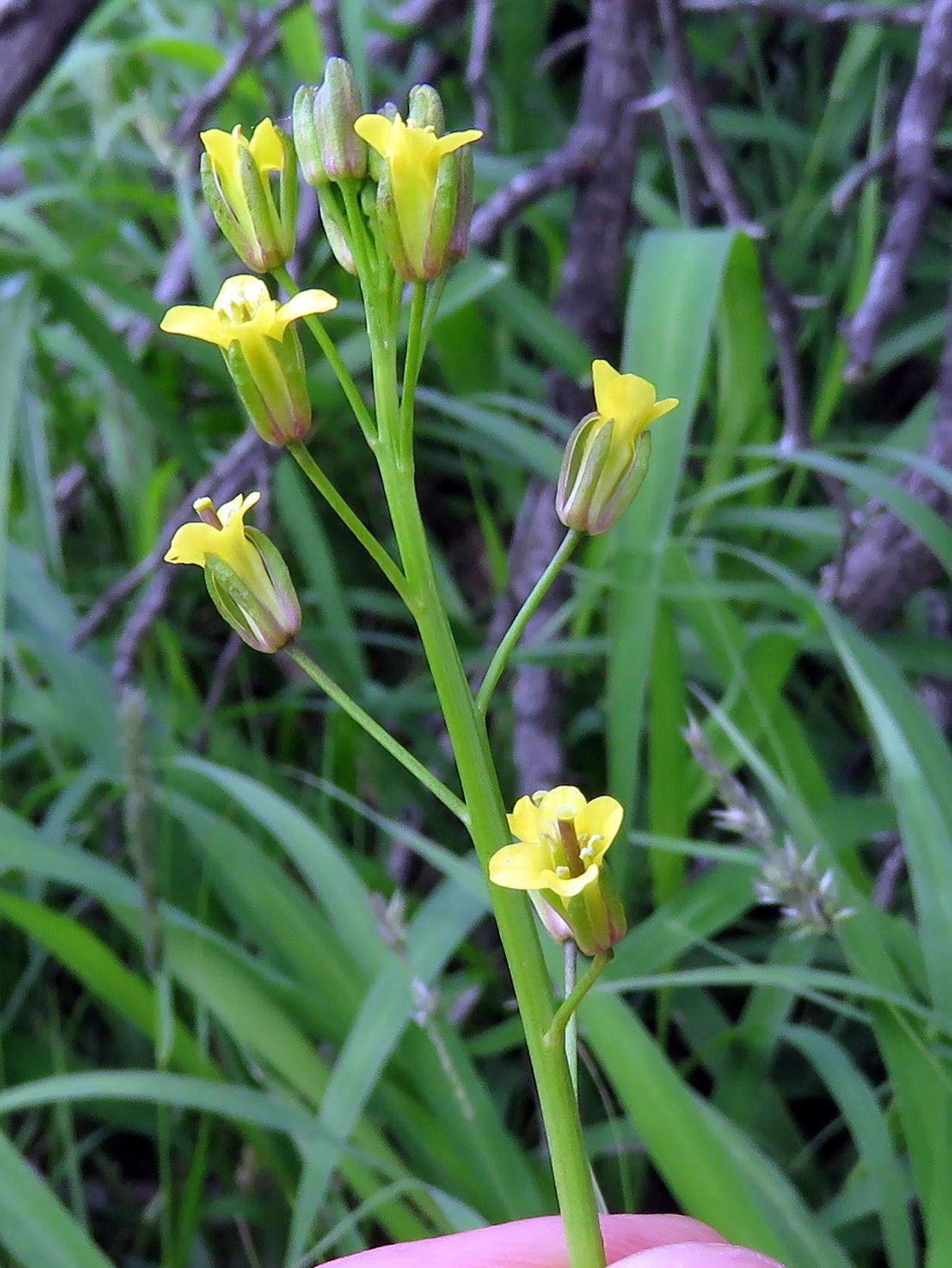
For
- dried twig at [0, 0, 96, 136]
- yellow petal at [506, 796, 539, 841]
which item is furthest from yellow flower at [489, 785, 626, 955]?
dried twig at [0, 0, 96, 136]

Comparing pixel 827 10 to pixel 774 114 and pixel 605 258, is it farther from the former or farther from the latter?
pixel 774 114

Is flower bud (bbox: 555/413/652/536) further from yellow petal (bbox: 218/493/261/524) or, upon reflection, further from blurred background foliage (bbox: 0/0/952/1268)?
blurred background foliage (bbox: 0/0/952/1268)

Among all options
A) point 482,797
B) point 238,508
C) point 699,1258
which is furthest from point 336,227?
point 699,1258

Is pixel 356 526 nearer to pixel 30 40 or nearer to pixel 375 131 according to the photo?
pixel 375 131

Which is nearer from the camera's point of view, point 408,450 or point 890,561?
point 408,450

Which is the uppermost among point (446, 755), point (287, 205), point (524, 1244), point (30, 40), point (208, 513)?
point (30, 40)

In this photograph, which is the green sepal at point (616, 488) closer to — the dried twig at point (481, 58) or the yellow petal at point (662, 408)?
the yellow petal at point (662, 408)
